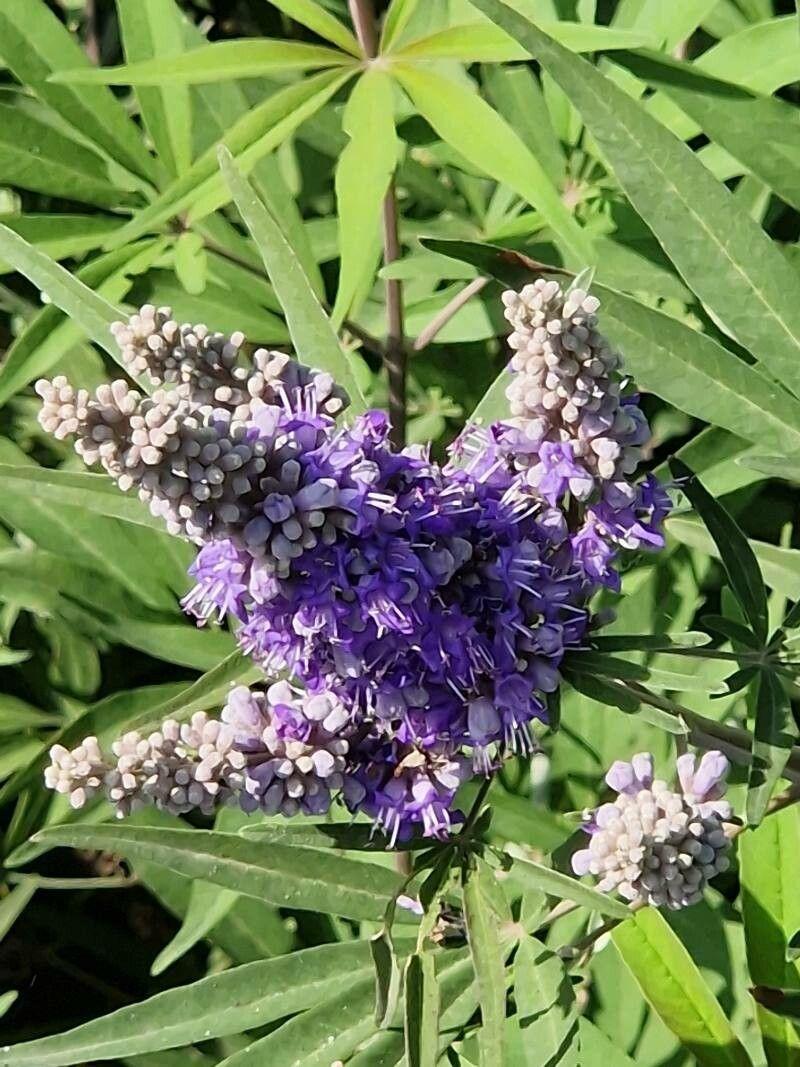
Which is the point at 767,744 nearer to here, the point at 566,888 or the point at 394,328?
the point at 566,888

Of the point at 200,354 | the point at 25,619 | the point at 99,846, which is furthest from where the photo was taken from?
the point at 25,619

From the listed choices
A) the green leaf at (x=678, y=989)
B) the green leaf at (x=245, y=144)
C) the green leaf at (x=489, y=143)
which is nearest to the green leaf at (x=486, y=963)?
the green leaf at (x=678, y=989)

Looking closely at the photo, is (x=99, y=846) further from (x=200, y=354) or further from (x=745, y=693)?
(x=745, y=693)

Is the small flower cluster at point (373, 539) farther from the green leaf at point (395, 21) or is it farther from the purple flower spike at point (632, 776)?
the green leaf at point (395, 21)

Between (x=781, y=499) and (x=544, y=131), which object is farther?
(x=781, y=499)

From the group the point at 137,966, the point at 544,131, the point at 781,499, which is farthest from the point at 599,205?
the point at 137,966

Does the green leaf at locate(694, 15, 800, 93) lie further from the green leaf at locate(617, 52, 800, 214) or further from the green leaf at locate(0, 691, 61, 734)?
the green leaf at locate(0, 691, 61, 734)

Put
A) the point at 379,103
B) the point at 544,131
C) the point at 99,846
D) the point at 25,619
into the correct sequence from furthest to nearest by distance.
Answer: the point at 25,619
the point at 544,131
the point at 379,103
the point at 99,846
